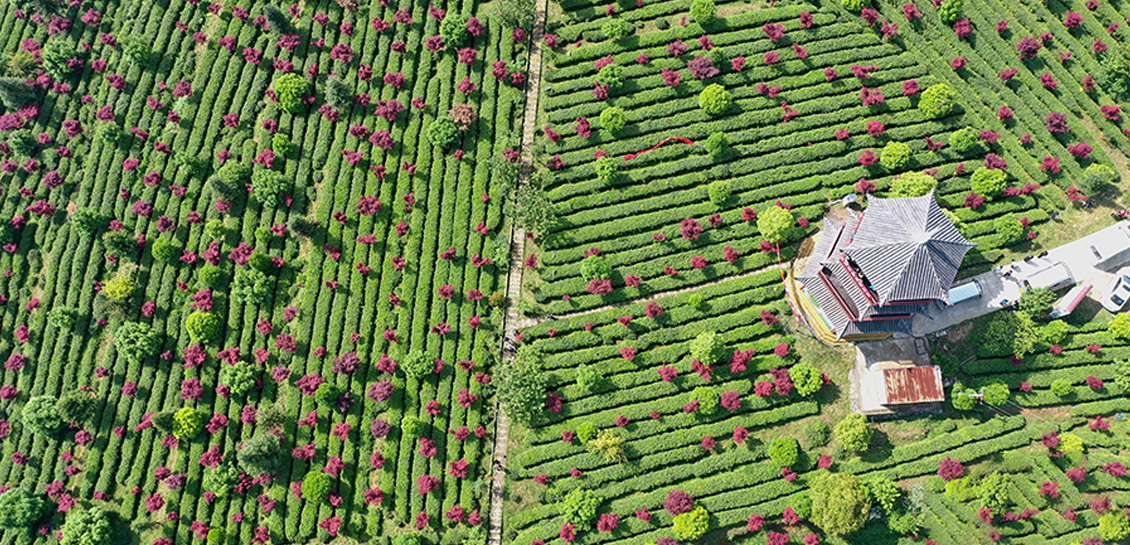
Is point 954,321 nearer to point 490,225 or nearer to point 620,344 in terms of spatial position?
point 620,344

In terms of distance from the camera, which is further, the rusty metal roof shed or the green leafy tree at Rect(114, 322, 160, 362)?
the green leafy tree at Rect(114, 322, 160, 362)

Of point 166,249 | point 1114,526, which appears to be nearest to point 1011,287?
point 1114,526

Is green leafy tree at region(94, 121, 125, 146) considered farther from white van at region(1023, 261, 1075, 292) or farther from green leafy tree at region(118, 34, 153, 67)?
white van at region(1023, 261, 1075, 292)

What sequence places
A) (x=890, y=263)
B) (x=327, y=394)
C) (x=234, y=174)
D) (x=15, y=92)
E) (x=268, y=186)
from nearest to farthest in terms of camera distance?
(x=890, y=263), (x=327, y=394), (x=268, y=186), (x=234, y=174), (x=15, y=92)

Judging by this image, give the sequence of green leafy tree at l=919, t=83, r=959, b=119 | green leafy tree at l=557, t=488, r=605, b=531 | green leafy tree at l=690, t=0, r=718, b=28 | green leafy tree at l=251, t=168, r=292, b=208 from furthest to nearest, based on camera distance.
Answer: green leafy tree at l=690, t=0, r=718, b=28, green leafy tree at l=251, t=168, r=292, b=208, green leafy tree at l=919, t=83, r=959, b=119, green leafy tree at l=557, t=488, r=605, b=531

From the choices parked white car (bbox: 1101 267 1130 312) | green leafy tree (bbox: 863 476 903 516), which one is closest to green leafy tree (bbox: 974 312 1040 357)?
parked white car (bbox: 1101 267 1130 312)

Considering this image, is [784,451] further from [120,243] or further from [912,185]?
[120,243]

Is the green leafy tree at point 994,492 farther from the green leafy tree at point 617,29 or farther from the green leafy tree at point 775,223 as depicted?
the green leafy tree at point 617,29
